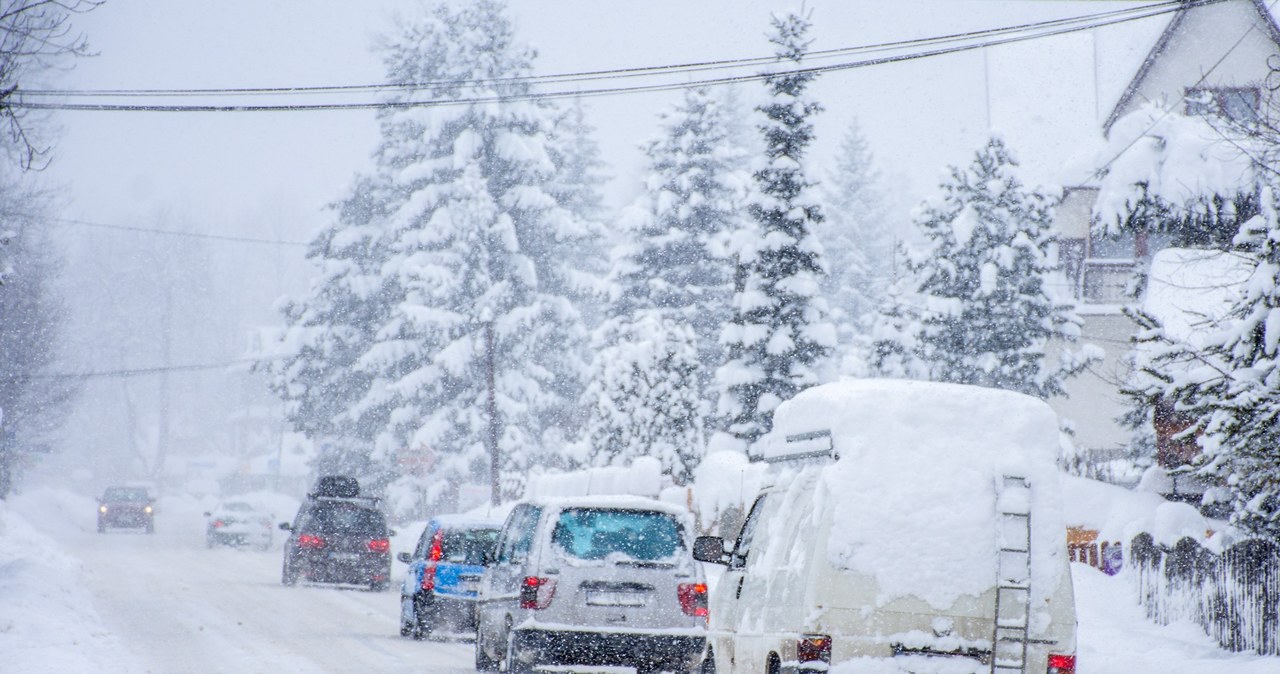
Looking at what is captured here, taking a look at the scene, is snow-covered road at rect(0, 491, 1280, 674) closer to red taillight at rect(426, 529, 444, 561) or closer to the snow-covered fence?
the snow-covered fence

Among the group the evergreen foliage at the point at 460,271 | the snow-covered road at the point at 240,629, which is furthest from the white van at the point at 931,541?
the evergreen foliage at the point at 460,271

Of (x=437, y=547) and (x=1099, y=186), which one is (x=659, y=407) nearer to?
(x=1099, y=186)

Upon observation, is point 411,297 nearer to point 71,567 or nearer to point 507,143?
point 507,143

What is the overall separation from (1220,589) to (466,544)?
1000 cm

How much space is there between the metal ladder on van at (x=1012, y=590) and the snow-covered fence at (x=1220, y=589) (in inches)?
275

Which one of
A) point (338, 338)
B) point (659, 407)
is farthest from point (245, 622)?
point (338, 338)

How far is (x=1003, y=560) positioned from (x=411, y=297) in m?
43.5

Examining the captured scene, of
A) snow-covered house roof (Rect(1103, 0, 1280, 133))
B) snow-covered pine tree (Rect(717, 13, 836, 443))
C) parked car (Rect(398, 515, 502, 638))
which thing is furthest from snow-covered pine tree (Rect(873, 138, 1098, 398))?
parked car (Rect(398, 515, 502, 638))

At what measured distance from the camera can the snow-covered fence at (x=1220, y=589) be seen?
49.4ft

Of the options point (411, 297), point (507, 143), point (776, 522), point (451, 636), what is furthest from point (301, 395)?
point (776, 522)

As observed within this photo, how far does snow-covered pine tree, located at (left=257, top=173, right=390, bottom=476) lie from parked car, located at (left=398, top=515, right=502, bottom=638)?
33782mm

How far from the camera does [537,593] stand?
14438 millimetres

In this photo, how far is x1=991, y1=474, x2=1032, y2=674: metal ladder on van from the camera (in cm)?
902

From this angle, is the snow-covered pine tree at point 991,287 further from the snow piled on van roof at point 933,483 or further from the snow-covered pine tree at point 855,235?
the snow-covered pine tree at point 855,235
